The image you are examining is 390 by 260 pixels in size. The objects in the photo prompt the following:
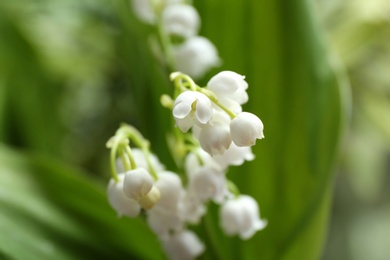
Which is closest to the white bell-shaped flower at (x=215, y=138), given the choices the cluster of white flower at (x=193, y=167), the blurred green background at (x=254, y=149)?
the cluster of white flower at (x=193, y=167)

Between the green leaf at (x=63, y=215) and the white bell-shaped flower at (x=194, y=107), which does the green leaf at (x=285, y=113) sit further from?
the white bell-shaped flower at (x=194, y=107)

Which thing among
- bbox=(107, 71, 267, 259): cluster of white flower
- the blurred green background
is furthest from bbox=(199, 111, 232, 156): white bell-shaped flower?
the blurred green background

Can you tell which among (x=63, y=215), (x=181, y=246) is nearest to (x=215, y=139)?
(x=181, y=246)

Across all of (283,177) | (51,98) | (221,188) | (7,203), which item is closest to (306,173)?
(283,177)

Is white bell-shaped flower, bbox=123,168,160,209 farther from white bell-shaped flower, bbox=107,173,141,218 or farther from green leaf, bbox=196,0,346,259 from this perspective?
green leaf, bbox=196,0,346,259

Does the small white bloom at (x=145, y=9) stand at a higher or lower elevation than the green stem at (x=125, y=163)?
higher

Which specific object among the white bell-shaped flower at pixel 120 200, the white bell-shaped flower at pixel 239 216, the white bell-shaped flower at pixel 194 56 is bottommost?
the white bell-shaped flower at pixel 120 200

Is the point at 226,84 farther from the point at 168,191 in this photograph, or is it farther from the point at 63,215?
the point at 63,215
